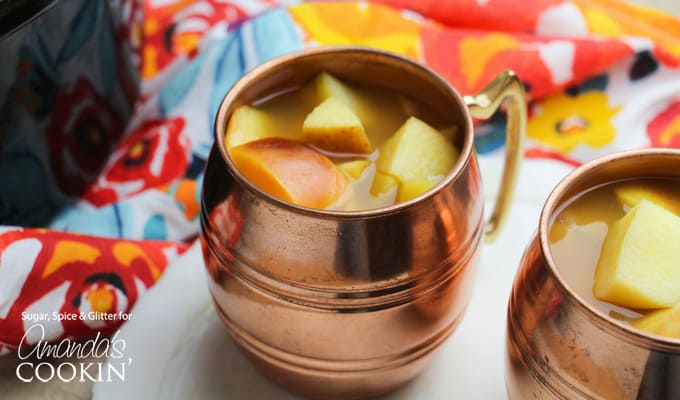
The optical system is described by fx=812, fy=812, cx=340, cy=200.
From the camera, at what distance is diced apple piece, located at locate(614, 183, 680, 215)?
0.65m

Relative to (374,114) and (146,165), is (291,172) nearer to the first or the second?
(374,114)

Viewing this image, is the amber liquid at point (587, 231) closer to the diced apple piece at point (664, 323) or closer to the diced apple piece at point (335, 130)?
the diced apple piece at point (664, 323)

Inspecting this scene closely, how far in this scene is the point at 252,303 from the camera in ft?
2.19

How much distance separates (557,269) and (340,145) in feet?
0.80

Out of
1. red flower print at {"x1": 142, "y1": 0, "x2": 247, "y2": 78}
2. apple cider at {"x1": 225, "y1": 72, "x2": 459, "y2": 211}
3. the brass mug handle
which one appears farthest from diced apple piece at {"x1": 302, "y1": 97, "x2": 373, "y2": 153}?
red flower print at {"x1": 142, "y1": 0, "x2": 247, "y2": 78}

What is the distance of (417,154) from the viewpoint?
712 millimetres

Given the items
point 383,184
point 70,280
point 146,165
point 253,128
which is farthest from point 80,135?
point 383,184

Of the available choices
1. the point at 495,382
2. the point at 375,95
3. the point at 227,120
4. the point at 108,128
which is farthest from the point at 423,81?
the point at 108,128

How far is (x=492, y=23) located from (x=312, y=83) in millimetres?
516

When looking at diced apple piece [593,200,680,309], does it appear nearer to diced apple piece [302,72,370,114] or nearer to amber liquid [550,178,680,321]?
amber liquid [550,178,680,321]

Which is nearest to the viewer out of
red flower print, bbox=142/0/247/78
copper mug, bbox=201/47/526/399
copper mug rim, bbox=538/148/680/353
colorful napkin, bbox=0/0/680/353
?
copper mug rim, bbox=538/148/680/353

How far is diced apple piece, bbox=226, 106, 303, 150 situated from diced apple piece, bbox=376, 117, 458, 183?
0.09 m

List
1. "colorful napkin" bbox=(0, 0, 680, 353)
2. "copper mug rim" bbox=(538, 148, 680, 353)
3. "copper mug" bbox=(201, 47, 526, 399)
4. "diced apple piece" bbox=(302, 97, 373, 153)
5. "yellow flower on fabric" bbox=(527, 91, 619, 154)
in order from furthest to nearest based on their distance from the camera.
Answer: "yellow flower on fabric" bbox=(527, 91, 619, 154), "colorful napkin" bbox=(0, 0, 680, 353), "diced apple piece" bbox=(302, 97, 373, 153), "copper mug" bbox=(201, 47, 526, 399), "copper mug rim" bbox=(538, 148, 680, 353)

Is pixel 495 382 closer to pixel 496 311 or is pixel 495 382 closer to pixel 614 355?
pixel 496 311
